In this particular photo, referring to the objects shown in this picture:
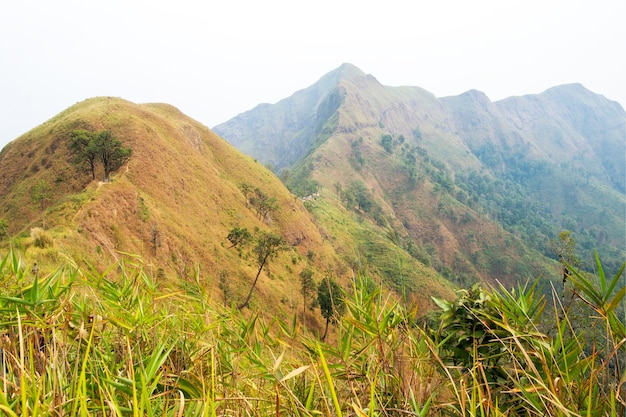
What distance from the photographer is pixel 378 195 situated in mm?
120375

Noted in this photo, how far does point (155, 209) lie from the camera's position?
31.3m

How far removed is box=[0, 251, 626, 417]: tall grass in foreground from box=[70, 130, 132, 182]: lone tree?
1316 inches

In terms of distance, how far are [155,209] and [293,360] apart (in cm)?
3275

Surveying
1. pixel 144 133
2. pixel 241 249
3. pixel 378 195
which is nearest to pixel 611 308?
pixel 241 249

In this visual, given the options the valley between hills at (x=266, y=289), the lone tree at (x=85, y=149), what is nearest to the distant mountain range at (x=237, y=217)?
the valley between hills at (x=266, y=289)

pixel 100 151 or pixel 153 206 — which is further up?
pixel 100 151

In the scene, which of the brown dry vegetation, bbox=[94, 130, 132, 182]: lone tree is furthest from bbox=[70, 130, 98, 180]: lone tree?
the brown dry vegetation

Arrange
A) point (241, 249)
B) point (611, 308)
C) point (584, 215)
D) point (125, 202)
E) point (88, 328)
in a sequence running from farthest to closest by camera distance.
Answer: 1. point (584, 215)
2. point (241, 249)
3. point (125, 202)
4. point (88, 328)
5. point (611, 308)

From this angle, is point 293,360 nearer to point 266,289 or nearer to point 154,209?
point 266,289

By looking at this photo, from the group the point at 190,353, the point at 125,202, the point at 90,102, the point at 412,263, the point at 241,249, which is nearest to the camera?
the point at 190,353

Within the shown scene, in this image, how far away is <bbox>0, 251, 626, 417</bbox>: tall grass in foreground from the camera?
1.84 metres

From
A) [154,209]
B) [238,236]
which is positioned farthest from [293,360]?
[238,236]

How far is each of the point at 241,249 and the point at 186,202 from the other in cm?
964

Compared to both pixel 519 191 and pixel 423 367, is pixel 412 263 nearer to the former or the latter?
pixel 423 367
